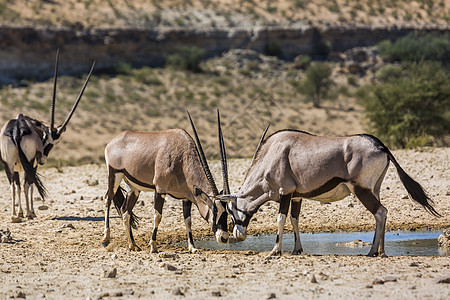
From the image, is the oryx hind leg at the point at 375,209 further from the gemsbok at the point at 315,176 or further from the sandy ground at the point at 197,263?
the sandy ground at the point at 197,263

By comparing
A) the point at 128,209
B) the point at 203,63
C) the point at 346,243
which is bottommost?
the point at 203,63

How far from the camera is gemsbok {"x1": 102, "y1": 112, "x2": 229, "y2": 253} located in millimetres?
9289

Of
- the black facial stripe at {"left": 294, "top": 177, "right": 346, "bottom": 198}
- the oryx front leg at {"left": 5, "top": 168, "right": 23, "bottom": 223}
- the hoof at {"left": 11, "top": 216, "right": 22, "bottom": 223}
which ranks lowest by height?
the hoof at {"left": 11, "top": 216, "right": 22, "bottom": 223}

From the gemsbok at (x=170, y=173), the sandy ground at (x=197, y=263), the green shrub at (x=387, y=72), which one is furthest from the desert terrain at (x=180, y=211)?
the green shrub at (x=387, y=72)

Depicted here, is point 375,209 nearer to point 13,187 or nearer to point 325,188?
point 325,188

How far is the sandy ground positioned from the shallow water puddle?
48cm

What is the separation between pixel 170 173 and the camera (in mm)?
9531

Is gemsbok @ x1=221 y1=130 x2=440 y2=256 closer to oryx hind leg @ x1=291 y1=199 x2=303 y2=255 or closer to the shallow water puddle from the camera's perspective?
oryx hind leg @ x1=291 y1=199 x2=303 y2=255

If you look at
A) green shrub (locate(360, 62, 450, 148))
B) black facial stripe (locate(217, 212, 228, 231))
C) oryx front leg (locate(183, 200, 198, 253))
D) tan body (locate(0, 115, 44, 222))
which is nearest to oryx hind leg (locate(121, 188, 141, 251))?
oryx front leg (locate(183, 200, 198, 253))

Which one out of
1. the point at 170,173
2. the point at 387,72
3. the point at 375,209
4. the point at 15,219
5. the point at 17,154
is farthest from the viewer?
the point at 387,72

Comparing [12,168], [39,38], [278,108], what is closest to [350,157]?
[12,168]

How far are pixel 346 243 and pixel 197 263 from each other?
3.17m

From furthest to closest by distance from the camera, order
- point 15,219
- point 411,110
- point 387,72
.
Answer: point 387,72 → point 411,110 → point 15,219

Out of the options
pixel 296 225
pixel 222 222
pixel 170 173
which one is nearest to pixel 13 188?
pixel 170 173
